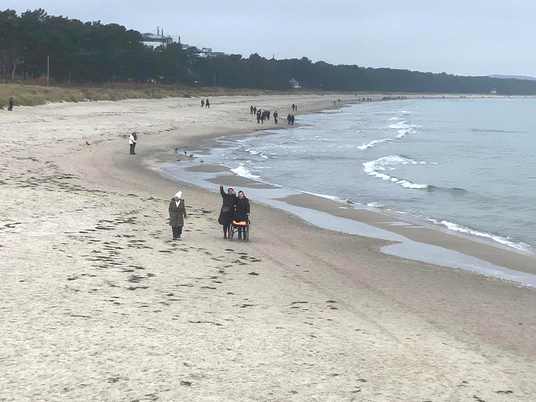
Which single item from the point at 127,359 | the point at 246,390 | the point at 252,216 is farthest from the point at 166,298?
the point at 252,216

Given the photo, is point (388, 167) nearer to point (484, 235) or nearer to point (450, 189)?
point (450, 189)

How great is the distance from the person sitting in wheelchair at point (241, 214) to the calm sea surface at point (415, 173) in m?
6.99

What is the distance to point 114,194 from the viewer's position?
21.4 meters

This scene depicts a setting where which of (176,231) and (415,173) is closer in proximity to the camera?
(176,231)

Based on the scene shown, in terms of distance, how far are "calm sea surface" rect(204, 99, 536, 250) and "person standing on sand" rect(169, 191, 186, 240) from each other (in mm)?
8523

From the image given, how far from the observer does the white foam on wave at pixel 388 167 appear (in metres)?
30.3

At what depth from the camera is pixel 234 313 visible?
1070 centimetres

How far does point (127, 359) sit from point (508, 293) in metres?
7.90

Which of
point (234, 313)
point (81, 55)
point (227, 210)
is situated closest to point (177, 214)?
point (227, 210)

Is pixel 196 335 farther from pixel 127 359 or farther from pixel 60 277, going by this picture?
pixel 60 277

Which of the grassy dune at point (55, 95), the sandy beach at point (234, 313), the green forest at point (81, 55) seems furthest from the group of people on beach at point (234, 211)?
the green forest at point (81, 55)

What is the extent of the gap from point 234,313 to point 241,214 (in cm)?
599

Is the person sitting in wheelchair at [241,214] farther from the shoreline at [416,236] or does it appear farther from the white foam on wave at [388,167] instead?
the white foam on wave at [388,167]

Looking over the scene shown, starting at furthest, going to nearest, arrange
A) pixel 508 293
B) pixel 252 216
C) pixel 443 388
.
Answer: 1. pixel 252 216
2. pixel 508 293
3. pixel 443 388
